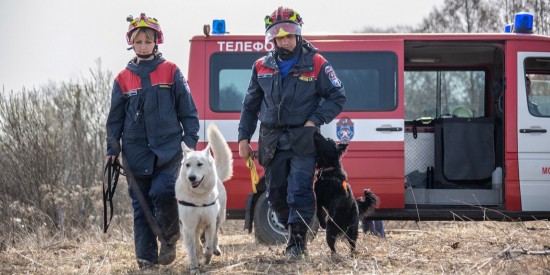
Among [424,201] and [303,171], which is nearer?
[303,171]

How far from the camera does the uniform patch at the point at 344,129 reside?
9.70 metres

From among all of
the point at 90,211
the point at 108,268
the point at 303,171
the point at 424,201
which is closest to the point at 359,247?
the point at 303,171

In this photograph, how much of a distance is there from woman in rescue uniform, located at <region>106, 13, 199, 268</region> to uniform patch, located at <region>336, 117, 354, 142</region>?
280 centimetres

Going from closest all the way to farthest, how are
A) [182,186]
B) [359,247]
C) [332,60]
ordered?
[182,186], [359,247], [332,60]

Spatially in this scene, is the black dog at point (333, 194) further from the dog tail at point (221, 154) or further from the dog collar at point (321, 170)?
the dog tail at point (221, 154)

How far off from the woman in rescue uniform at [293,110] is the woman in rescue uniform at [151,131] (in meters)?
0.66

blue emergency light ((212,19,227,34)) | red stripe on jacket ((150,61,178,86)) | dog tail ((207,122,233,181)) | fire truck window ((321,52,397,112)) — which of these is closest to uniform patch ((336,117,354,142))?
fire truck window ((321,52,397,112))

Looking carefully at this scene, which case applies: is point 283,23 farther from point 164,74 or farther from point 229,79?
point 229,79

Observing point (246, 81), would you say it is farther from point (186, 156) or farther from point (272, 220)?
point (186, 156)

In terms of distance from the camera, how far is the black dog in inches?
279

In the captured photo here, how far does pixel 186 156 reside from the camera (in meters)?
6.89

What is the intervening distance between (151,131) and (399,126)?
11.5ft

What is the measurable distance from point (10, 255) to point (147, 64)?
7.63 ft

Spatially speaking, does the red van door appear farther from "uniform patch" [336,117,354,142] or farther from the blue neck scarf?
the blue neck scarf
